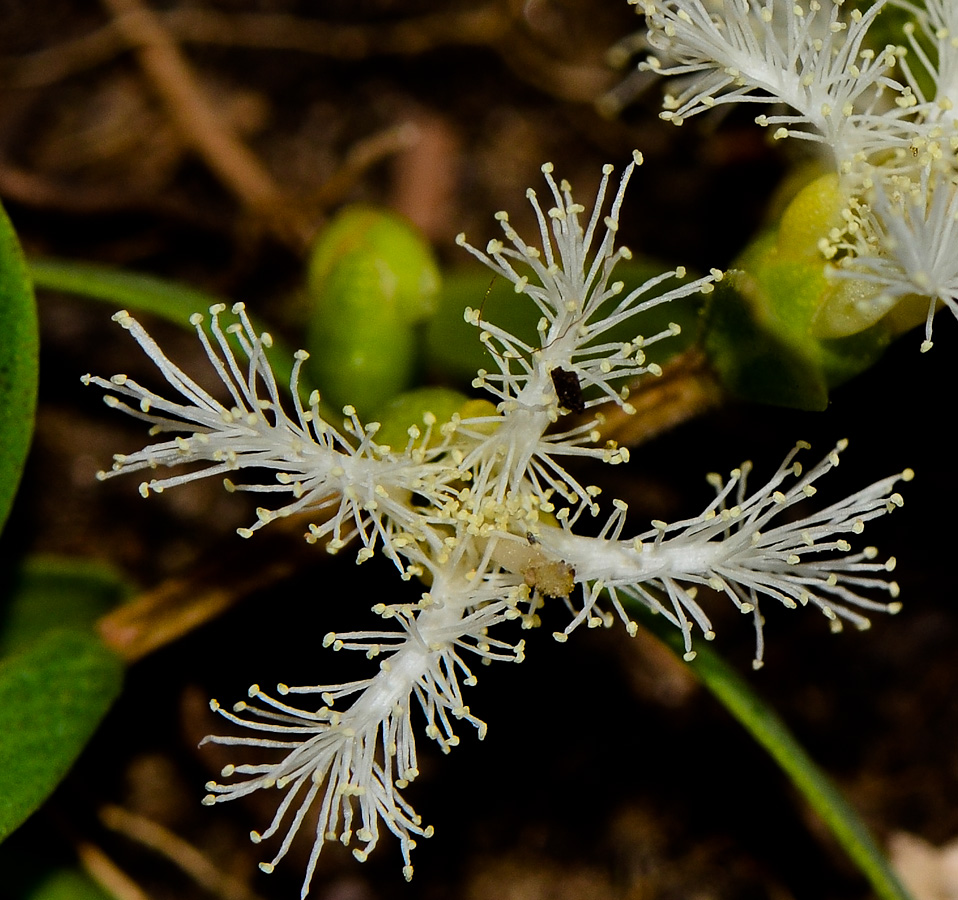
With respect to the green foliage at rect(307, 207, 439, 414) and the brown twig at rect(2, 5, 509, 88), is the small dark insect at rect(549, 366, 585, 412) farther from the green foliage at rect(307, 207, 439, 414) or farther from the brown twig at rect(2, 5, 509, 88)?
the brown twig at rect(2, 5, 509, 88)

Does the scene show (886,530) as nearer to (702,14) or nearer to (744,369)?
(744,369)

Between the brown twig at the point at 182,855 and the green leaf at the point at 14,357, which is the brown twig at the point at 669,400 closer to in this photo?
the green leaf at the point at 14,357

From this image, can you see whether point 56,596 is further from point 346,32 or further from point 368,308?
point 346,32

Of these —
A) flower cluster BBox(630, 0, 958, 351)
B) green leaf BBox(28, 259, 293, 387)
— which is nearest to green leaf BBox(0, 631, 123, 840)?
green leaf BBox(28, 259, 293, 387)

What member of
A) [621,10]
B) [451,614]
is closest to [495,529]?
[451,614]

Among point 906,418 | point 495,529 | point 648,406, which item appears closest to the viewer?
point 495,529

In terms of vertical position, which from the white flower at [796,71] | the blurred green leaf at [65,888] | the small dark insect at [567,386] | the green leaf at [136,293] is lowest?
the blurred green leaf at [65,888]

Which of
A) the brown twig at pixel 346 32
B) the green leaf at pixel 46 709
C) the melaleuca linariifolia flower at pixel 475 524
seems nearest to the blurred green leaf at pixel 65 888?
the green leaf at pixel 46 709

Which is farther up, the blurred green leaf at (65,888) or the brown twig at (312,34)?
the brown twig at (312,34)
